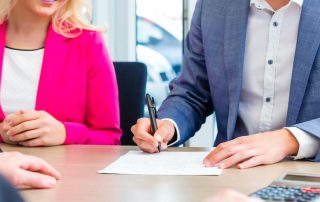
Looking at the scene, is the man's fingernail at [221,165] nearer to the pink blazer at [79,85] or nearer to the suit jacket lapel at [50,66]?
the pink blazer at [79,85]

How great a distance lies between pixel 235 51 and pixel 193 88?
0.60 ft

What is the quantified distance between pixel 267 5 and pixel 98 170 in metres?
0.69

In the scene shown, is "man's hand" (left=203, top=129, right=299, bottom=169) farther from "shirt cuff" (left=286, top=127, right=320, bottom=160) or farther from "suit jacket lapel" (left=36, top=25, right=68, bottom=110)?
"suit jacket lapel" (left=36, top=25, right=68, bottom=110)

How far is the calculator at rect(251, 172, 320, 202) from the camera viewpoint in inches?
29.2

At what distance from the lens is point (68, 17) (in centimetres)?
173

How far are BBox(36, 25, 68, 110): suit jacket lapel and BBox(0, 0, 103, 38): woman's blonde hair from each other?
0.04 m

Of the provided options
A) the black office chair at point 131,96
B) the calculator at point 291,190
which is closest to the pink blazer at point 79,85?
the black office chair at point 131,96

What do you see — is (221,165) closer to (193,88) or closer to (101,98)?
(193,88)

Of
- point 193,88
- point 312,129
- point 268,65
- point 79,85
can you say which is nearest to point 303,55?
point 268,65

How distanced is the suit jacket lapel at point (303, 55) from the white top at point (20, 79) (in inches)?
32.2

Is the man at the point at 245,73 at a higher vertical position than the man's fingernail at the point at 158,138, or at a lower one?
higher


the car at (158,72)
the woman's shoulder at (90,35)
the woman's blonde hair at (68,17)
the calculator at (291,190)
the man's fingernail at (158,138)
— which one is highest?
the woman's blonde hair at (68,17)

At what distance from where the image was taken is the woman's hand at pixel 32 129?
1.34 m

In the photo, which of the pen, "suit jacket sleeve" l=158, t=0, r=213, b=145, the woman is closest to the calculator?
the pen
